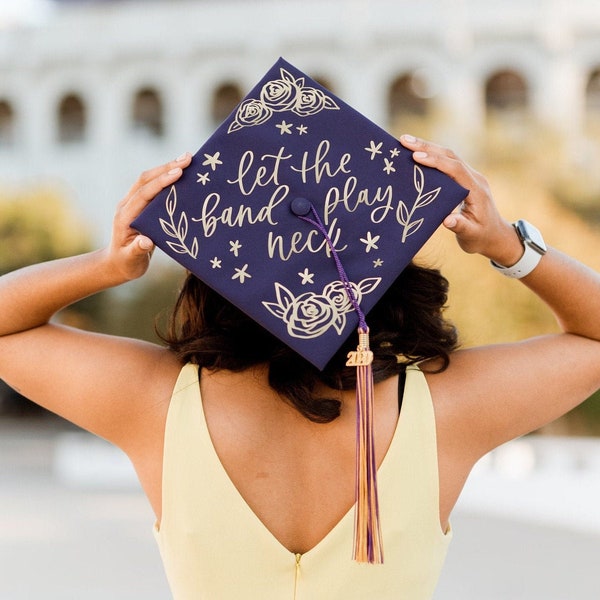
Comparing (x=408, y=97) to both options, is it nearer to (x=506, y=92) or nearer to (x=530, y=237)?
(x=506, y=92)

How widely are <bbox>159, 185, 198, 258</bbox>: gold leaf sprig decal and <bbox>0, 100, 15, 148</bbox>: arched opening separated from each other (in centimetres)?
2763

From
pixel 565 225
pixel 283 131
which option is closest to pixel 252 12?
pixel 565 225

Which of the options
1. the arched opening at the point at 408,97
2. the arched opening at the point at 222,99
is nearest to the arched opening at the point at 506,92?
the arched opening at the point at 408,97

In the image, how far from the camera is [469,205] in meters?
1.39

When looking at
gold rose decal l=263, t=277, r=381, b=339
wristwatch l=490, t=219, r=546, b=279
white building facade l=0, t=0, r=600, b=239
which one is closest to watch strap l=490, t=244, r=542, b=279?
wristwatch l=490, t=219, r=546, b=279

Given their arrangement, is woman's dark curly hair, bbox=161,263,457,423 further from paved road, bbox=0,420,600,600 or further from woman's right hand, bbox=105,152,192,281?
paved road, bbox=0,420,600,600

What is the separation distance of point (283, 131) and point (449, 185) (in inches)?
9.9

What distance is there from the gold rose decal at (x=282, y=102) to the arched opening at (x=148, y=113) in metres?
26.2

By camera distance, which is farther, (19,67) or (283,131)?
(19,67)

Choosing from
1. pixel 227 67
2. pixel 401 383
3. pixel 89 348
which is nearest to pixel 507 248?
pixel 401 383

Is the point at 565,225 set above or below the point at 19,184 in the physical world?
above

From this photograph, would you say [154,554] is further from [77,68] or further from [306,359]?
[77,68]

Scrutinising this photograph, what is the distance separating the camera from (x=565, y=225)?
57.6 feet

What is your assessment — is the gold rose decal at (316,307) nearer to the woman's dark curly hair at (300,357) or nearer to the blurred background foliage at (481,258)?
the woman's dark curly hair at (300,357)
